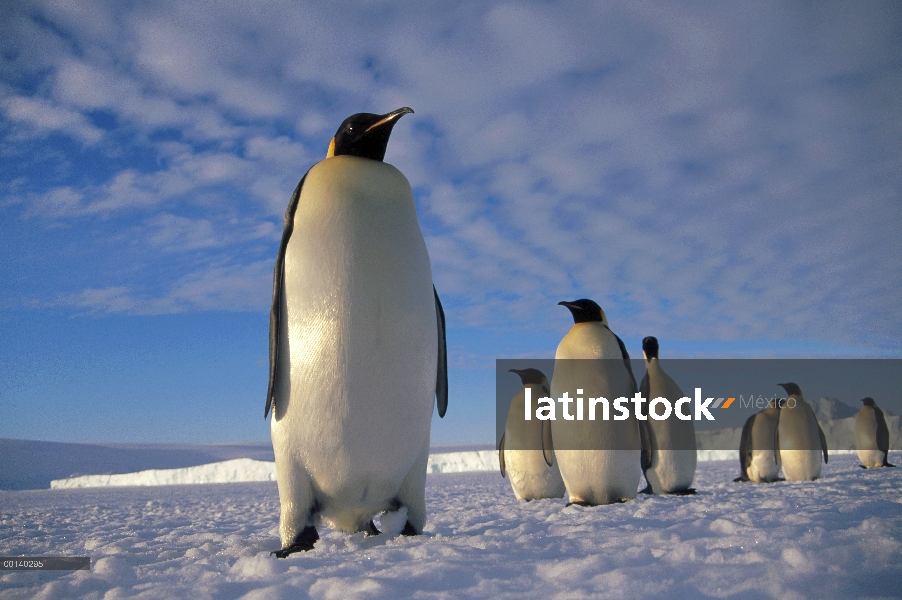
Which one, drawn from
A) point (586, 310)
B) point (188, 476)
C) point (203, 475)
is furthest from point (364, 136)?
point (188, 476)

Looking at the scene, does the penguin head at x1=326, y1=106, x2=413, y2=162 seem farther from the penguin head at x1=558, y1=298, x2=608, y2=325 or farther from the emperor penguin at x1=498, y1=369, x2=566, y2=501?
the emperor penguin at x1=498, y1=369, x2=566, y2=501

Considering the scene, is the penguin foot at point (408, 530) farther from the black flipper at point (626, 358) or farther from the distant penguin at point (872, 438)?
the distant penguin at point (872, 438)

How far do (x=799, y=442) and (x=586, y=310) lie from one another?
4.44 m

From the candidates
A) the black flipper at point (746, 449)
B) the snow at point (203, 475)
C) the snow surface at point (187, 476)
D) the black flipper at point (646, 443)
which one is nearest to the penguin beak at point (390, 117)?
the black flipper at point (646, 443)

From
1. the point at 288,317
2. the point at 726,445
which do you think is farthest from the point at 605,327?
A: the point at 726,445

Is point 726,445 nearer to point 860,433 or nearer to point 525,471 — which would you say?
point 860,433

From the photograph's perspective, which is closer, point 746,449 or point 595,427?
point 595,427

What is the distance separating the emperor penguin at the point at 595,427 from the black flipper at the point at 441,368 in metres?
1.81

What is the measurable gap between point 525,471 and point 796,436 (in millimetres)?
4063

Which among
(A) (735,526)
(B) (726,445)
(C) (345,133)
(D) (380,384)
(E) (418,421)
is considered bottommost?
(B) (726,445)

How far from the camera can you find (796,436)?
286 inches

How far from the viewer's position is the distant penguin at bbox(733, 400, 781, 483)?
7625 millimetres

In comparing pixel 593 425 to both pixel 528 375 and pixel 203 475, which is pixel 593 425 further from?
pixel 203 475

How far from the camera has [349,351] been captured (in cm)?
226
